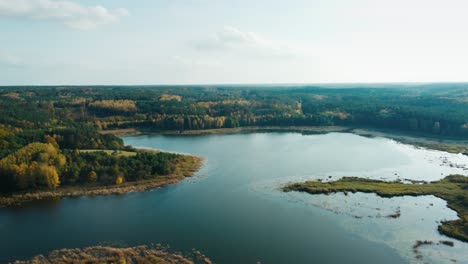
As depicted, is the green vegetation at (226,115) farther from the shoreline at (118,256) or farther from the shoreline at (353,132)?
the shoreline at (118,256)

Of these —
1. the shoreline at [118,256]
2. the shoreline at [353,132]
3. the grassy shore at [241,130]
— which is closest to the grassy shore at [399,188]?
the shoreline at [118,256]

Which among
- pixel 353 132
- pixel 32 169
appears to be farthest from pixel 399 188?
pixel 353 132

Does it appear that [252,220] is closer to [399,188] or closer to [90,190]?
[90,190]

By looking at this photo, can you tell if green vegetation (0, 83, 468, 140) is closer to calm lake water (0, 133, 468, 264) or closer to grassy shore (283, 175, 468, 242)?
calm lake water (0, 133, 468, 264)

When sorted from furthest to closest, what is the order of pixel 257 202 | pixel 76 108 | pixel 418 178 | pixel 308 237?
pixel 76 108
pixel 418 178
pixel 257 202
pixel 308 237

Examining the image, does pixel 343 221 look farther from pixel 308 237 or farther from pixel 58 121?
pixel 58 121

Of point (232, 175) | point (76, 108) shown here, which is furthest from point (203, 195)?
point (76, 108)

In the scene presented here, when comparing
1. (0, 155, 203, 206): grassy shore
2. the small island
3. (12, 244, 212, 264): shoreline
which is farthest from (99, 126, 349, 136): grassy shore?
(12, 244, 212, 264): shoreline
